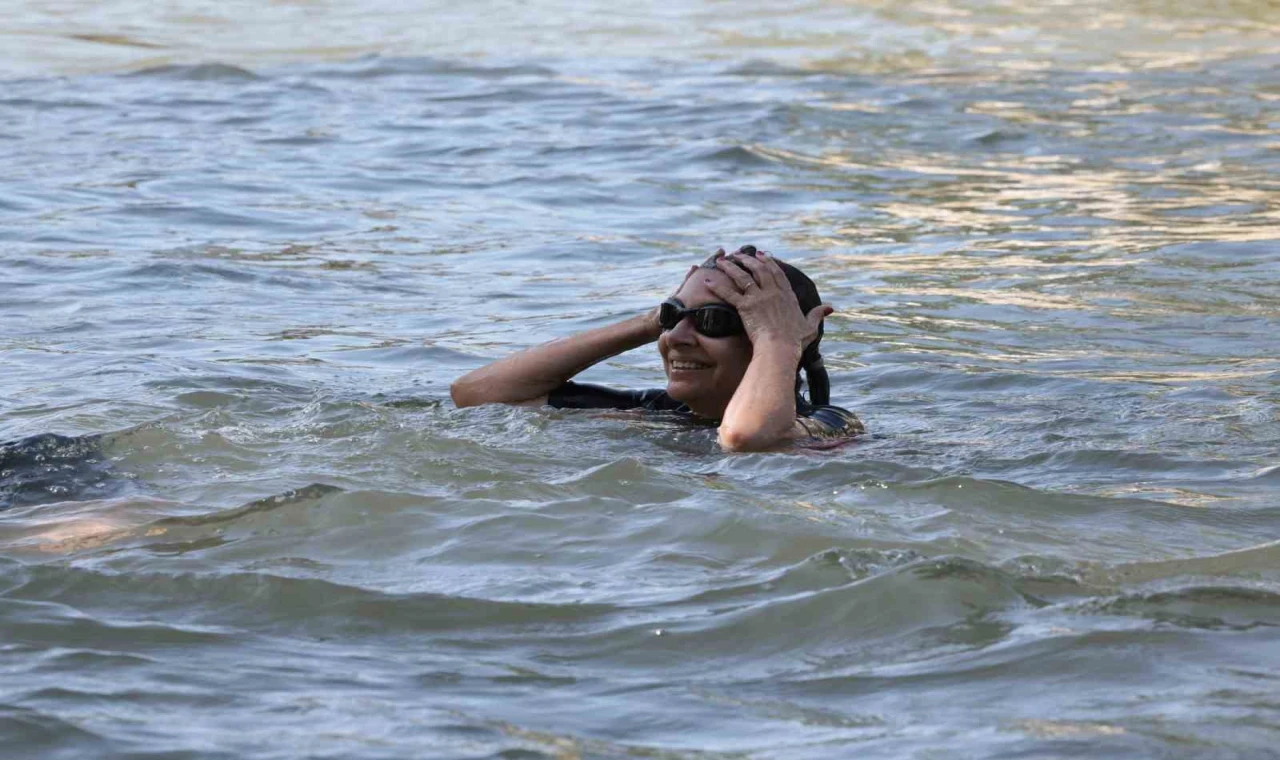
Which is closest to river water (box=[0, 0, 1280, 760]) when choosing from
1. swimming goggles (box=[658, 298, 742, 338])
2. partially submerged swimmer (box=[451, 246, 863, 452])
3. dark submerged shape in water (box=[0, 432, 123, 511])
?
dark submerged shape in water (box=[0, 432, 123, 511])

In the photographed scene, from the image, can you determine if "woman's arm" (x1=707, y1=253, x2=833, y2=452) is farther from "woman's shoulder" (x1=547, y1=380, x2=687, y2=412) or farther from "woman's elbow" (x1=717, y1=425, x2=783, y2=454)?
"woman's shoulder" (x1=547, y1=380, x2=687, y2=412)

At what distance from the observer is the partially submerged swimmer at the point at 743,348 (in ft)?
18.2

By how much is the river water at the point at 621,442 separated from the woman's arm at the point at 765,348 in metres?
0.10

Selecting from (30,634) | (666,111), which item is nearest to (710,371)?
(30,634)

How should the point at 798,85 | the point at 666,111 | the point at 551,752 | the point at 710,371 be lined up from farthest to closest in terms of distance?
the point at 798,85
the point at 666,111
the point at 710,371
the point at 551,752

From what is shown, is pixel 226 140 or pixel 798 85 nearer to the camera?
pixel 226 140

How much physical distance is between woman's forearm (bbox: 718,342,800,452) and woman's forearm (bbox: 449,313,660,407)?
1.86 feet

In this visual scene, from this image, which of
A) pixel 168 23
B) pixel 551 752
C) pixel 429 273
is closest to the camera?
pixel 551 752

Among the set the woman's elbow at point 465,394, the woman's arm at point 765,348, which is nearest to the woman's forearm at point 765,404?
the woman's arm at point 765,348

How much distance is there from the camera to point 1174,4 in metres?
24.3

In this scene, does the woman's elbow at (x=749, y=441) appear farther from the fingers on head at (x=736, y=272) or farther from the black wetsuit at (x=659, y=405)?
the fingers on head at (x=736, y=272)

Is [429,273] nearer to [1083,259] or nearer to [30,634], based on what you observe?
[1083,259]

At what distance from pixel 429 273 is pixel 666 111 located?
6419mm

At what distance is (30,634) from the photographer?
405 cm
